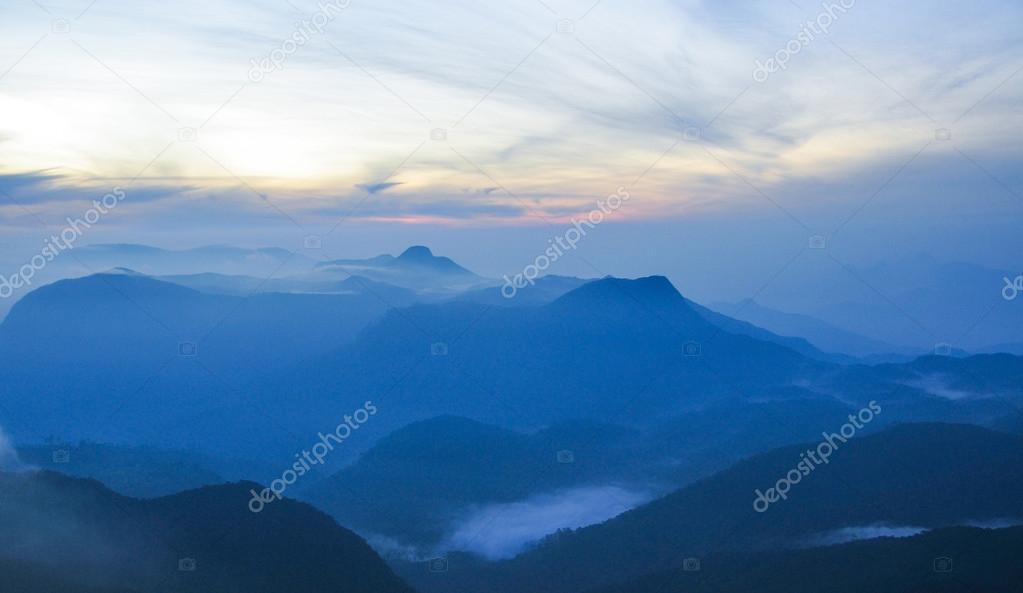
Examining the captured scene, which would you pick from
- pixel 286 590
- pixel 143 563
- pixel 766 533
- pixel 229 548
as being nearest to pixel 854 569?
pixel 766 533

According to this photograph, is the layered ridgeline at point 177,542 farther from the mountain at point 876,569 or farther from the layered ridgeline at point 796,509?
the mountain at point 876,569

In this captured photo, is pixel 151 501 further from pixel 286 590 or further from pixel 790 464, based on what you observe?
pixel 790 464

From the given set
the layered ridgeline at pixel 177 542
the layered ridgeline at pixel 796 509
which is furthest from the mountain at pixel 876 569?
the layered ridgeline at pixel 177 542
